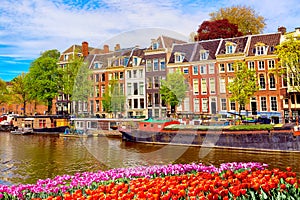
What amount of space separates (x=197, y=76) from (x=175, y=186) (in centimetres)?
3966

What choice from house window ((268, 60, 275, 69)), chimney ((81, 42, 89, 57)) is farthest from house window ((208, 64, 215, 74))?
chimney ((81, 42, 89, 57))

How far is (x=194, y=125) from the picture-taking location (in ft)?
110

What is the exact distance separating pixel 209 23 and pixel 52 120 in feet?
100

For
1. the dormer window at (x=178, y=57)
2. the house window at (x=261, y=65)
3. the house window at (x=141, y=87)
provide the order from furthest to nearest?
the house window at (x=141, y=87), the dormer window at (x=178, y=57), the house window at (x=261, y=65)

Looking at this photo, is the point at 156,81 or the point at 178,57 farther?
the point at 156,81

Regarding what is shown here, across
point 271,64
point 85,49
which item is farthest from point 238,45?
point 85,49

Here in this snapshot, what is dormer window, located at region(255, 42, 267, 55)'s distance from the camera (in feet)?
137

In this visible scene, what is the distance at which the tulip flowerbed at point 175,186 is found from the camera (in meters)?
6.37

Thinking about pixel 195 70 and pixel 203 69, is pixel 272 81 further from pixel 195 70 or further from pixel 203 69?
pixel 195 70

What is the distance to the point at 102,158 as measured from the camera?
1019 inches

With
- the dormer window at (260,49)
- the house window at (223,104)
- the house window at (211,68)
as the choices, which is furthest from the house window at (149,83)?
the dormer window at (260,49)

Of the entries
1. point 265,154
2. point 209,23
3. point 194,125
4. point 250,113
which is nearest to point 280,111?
point 250,113

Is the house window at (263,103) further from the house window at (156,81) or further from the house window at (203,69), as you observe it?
the house window at (156,81)

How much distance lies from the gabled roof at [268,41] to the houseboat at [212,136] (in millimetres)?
15604
